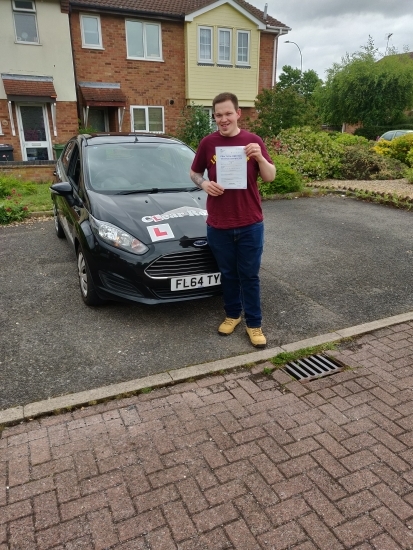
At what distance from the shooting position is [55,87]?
1639 cm

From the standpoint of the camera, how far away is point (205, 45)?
19.2 metres

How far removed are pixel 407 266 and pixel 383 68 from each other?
28.6m

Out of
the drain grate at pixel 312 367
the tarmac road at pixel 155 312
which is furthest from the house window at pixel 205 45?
the drain grate at pixel 312 367

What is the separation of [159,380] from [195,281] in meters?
1.05

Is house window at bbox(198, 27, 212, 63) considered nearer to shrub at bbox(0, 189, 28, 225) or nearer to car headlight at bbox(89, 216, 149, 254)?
shrub at bbox(0, 189, 28, 225)

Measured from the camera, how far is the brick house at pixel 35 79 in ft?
51.0

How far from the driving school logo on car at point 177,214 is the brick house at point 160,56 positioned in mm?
15058

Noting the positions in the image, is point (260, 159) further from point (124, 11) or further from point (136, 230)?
point (124, 11)

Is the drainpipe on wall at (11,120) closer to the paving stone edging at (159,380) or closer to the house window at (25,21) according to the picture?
the house window at (25,21)

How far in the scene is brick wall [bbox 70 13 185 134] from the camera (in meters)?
17.3

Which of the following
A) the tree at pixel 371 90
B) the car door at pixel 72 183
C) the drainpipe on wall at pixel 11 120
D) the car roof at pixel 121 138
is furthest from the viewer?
the tree at pixel 371 90

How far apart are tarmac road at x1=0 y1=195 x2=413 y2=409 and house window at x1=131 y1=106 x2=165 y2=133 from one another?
13.4m

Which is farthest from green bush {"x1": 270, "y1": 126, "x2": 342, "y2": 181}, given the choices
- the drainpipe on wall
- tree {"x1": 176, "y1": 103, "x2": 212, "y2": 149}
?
the drainpipe on wall

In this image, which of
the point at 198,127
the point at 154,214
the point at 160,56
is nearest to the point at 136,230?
the point at 154,214
